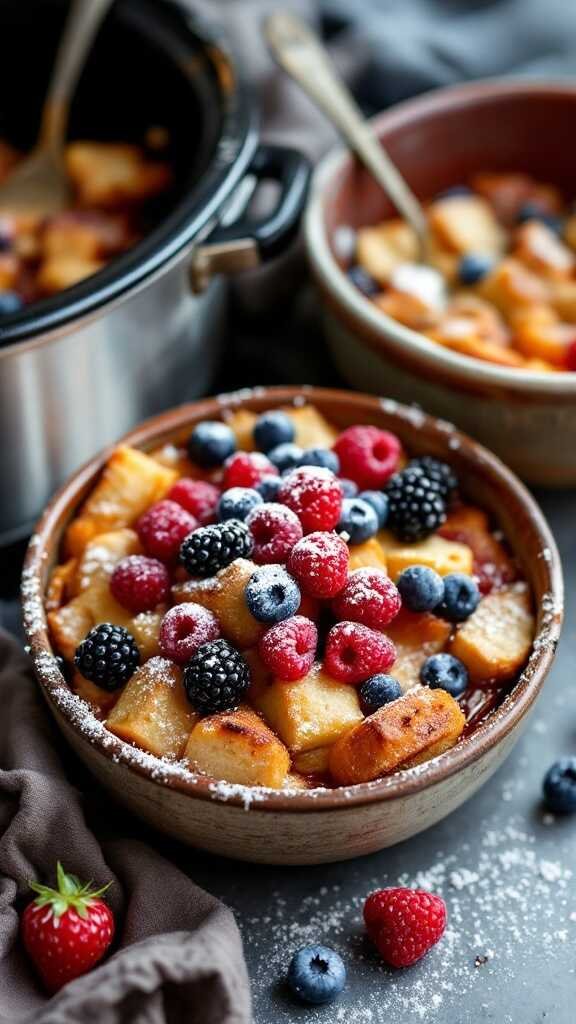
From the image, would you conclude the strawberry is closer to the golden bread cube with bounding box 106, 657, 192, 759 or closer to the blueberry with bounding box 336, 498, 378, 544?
the golden bread cube with bounding box 106, 657, 192, 759

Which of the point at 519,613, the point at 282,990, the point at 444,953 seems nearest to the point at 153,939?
the point at 282,990

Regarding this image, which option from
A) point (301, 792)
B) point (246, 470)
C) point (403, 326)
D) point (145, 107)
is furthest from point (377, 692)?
point (145, 107)

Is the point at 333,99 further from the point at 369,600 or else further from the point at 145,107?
the point at 369,600

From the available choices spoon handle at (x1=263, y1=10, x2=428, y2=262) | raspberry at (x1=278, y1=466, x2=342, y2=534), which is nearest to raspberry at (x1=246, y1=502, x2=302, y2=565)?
raspberry at (x1=278, y1=466, x2=342, y2=534)

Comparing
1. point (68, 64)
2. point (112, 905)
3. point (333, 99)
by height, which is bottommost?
point (112, 905)

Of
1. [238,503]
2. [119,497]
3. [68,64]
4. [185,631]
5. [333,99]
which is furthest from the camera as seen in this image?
[68,64]

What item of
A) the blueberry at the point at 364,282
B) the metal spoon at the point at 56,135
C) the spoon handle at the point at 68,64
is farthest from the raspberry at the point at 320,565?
the spoon handle at the point at 68,64

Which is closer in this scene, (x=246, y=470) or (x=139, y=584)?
(x=139, y=584)
